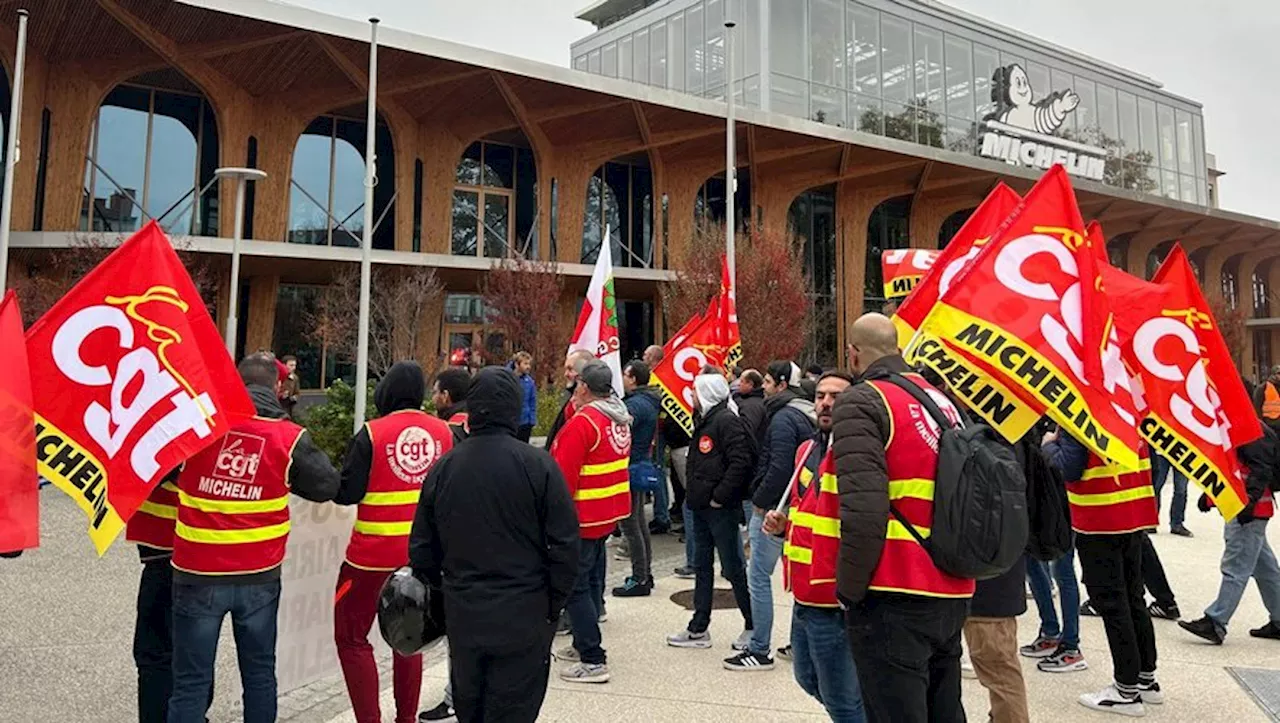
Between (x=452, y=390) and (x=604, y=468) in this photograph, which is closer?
(x=452, y=390)

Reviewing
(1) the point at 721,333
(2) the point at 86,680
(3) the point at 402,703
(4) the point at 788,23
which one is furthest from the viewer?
(4) the point at 788,23

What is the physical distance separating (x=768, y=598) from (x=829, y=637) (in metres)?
1.84

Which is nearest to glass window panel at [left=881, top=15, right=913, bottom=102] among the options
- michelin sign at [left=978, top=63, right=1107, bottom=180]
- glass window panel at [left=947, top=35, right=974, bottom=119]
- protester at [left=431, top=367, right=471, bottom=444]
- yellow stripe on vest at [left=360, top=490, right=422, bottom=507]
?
glass window panel at [left=947, top=35, right=974, bottom=119]

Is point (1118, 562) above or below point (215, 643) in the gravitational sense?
above

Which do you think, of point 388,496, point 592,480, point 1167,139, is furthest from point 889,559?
point 1167,139

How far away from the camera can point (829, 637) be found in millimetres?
3414

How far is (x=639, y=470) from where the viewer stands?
720 centimetres

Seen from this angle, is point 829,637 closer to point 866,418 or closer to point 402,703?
point 866,418

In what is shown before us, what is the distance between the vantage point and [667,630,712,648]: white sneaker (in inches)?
227

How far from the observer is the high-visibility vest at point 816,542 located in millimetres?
3242

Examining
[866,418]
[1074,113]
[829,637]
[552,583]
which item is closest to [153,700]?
[552,583]

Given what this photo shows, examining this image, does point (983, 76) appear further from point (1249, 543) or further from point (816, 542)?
point (816, 542)

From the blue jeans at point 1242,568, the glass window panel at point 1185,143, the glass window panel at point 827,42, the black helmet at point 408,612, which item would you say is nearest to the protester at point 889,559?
the black helmet at point 408,612

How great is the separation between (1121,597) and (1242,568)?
2.00 meters
